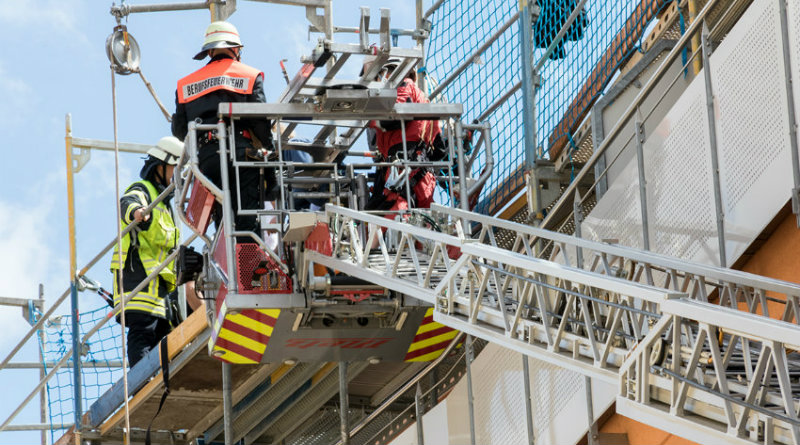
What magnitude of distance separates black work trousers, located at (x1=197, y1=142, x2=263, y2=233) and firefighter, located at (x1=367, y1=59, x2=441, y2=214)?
3.63 ft

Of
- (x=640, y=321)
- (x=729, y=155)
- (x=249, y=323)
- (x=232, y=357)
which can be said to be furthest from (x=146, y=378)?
(x=729, y=155)

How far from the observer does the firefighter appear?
37.3ft

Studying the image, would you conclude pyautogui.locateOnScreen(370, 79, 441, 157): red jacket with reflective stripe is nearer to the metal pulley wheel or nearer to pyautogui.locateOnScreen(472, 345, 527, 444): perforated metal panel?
pyautogui.locateOnScreen(472, 345, 527, 444): perforated metal panel

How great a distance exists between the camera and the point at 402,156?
1162cm

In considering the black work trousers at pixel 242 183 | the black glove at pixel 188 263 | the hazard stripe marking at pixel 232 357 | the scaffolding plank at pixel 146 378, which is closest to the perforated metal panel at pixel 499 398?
the hazard stripe marking at pixel 232 357

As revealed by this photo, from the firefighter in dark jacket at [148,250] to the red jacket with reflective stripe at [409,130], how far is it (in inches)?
127

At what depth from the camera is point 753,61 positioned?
29.6 ft

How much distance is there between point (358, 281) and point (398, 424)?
273 centimetres

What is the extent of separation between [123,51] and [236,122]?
4.64 ft

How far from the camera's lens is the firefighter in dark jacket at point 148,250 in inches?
556

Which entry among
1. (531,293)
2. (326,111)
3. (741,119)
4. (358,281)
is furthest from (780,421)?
(326,111)

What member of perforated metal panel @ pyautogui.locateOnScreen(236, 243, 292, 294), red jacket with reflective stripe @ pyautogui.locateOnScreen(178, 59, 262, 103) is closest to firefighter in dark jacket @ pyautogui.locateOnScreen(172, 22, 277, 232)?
red jacket with reflective stripe @ pyautogui.locateOnScreen(178, 59, 262, 103)

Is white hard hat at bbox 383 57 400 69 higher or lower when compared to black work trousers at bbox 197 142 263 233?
higher

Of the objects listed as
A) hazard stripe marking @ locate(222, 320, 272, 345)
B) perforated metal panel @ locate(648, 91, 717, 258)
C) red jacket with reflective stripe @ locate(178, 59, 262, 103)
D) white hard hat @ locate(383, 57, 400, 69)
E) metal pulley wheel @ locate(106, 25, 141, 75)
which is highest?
metal pulley wheel @ locate(106, 25, 141, 75)
